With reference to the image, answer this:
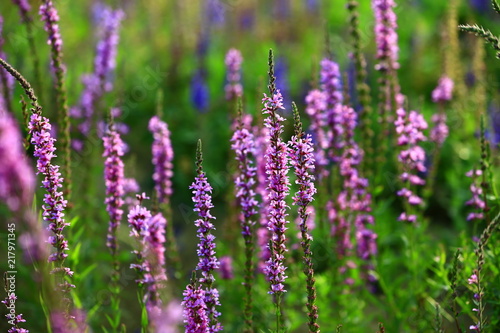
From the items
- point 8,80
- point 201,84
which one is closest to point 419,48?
point 201,84

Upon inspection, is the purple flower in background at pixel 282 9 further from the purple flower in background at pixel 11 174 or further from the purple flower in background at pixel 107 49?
the purple flower in background at pixel 11 174

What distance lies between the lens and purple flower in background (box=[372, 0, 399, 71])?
14.0 feet

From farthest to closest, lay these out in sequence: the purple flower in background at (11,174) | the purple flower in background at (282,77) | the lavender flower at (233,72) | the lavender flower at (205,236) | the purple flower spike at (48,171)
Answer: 1. the purple flower in background at (282,77)
2. the lavender flower at (233,72)
3. the lavender flower at (205,236)
4. the purple flower spike at (48,171)
5. the purple flower in background at (11,174)

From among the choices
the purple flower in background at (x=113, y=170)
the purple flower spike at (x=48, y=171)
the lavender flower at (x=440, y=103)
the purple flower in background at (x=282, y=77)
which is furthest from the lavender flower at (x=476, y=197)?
the purple flower in background at (x=282, y=77)

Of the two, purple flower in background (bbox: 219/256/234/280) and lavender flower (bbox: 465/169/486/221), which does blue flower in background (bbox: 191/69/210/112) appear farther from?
lavender flower (bbox: 465/169/486/221)

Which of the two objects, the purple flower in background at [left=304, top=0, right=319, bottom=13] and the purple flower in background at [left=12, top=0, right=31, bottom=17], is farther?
the purple flower in background at [left=304, top=0, right=319, bottom=13]

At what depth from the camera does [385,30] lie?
14.2ft

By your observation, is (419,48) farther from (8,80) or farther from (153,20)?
(8,80)

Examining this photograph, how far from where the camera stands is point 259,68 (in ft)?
29.0

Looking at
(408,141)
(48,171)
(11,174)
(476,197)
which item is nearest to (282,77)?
(408,141)

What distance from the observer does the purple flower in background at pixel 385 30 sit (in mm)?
4270

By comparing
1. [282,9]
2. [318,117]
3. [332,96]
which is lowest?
[318,117]

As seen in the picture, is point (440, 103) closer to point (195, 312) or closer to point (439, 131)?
point (439, 131)

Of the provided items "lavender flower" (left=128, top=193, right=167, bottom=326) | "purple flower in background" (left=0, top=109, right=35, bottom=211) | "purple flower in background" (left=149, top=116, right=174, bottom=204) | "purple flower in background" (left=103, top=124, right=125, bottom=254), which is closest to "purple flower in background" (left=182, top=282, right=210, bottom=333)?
"lavender flower" (left=128, top=193, right=167, bottom=326)
